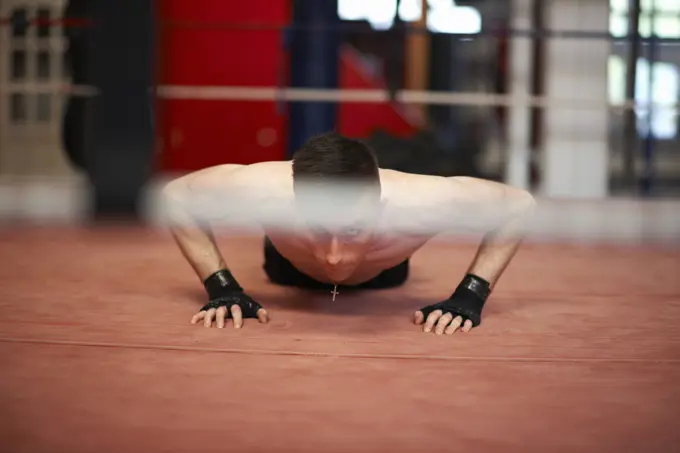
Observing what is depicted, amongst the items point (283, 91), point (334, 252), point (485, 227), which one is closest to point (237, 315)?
point (334, 252)

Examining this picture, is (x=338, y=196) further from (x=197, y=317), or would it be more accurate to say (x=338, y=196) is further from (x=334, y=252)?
(x=197, y=317)

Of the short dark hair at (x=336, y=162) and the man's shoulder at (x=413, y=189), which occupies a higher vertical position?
the short dark hair at (x=336, y=162)

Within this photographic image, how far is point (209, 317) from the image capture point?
5.81 feet

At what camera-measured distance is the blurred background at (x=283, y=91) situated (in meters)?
3.79

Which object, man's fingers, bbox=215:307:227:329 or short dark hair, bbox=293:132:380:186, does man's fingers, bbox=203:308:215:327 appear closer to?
man's fingers, bbox=215:307:227:329

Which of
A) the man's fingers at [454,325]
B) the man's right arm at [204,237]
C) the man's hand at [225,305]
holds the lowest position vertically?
the man's fingers at [454,325]

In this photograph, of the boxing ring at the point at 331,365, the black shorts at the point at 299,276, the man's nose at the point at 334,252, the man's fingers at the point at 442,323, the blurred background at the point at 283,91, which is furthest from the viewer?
the blurred background at the point at 283,91

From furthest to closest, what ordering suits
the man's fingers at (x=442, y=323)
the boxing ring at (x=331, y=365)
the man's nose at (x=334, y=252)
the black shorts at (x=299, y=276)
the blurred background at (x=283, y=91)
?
the blurred background at (x=283, y=91) < the black shorts at (x=299, y=276) < the man's fingers at (x=442, y=323) < the man's nose at (x=334, y=252) < the boxing ring at (x=331, y=365)

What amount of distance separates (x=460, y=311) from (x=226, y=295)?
0.55 metres

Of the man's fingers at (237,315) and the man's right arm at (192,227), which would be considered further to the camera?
the man's right arm at (192,227)

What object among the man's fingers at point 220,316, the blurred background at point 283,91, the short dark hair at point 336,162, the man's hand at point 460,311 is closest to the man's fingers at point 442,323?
the man's hand at point 460,311

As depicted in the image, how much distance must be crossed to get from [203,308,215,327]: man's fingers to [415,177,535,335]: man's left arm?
0.47 m

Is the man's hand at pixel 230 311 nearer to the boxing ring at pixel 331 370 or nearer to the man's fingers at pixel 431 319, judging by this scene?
the boxing ring at pixel 331 370

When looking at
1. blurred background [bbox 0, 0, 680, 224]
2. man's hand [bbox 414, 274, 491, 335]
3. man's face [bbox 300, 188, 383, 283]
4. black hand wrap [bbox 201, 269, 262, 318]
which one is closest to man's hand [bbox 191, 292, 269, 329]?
black hand wrap [bbox 201, 269, 262, 318]
